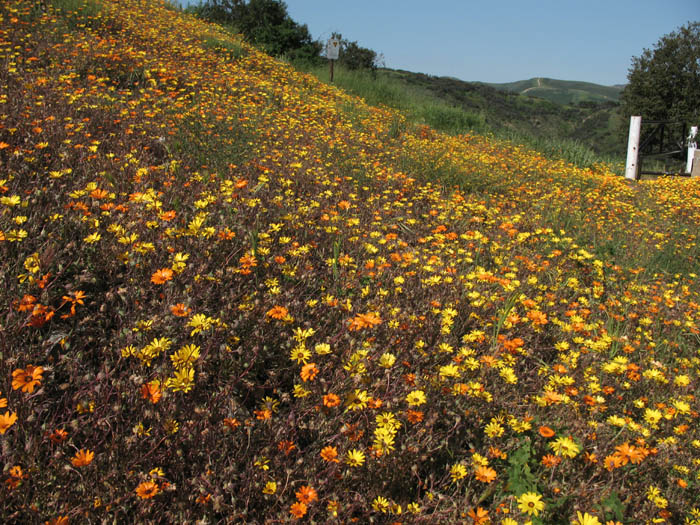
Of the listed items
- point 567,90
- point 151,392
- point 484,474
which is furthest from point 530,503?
point 567,90

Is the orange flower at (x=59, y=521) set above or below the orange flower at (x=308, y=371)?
below

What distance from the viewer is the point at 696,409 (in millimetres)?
2568

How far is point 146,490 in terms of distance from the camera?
1.33m

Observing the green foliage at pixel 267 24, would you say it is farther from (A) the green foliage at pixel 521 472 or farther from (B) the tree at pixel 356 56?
(A) the green foliage at pixel 521 472

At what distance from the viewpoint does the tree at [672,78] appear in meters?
28.4

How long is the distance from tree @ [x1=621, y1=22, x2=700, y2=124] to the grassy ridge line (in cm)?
3116

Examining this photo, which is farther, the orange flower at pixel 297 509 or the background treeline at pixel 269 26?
the background treeline at pixel 269 26

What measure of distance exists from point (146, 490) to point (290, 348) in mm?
911

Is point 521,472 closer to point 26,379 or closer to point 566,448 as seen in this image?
point 566,448

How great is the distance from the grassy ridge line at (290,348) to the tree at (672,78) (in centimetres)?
3116

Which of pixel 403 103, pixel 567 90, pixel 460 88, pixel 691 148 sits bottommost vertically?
pixel 691 148

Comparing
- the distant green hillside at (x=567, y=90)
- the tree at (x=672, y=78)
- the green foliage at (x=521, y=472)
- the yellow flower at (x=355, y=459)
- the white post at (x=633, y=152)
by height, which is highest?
the distant green hillside at (x=567, y=90)

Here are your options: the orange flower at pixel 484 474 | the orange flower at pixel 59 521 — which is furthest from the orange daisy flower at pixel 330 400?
the orange flower at pixel 59 521

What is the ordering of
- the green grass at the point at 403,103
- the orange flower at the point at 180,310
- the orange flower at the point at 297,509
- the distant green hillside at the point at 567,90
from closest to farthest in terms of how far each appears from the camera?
the orange flower at the point at 297,509 → the orange flower at the point at 180,310 → the green grass at the point at 403,103 → the distant green hillside at the point at 567,90
